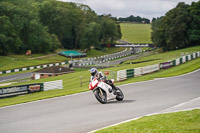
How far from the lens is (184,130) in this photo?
8.66 meters

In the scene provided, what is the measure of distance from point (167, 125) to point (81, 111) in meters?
5.57

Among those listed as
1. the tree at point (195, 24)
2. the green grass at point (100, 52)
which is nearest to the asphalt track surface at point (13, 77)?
the green grass at point (100, 52)

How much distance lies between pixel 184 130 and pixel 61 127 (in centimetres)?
432

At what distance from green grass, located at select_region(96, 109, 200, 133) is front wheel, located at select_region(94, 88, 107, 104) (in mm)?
5178

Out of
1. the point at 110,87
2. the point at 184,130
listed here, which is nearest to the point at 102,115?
the point at 110,87

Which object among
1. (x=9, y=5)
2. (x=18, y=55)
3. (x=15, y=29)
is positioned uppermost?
(x=9, y=5)

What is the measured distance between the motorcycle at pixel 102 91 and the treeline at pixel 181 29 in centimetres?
7175

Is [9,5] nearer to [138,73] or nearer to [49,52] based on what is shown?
[49,52]

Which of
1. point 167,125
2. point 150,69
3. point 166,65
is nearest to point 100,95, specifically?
point 167,125

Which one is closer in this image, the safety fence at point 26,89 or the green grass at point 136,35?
the safety fence at point 26,89

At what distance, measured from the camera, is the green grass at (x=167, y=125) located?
28.8 ft

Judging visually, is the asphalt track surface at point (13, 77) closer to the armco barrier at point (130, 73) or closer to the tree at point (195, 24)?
the armco barrier at point (130, 73)

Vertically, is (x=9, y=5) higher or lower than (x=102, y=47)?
higher

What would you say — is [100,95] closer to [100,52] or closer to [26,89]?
[26,89]
